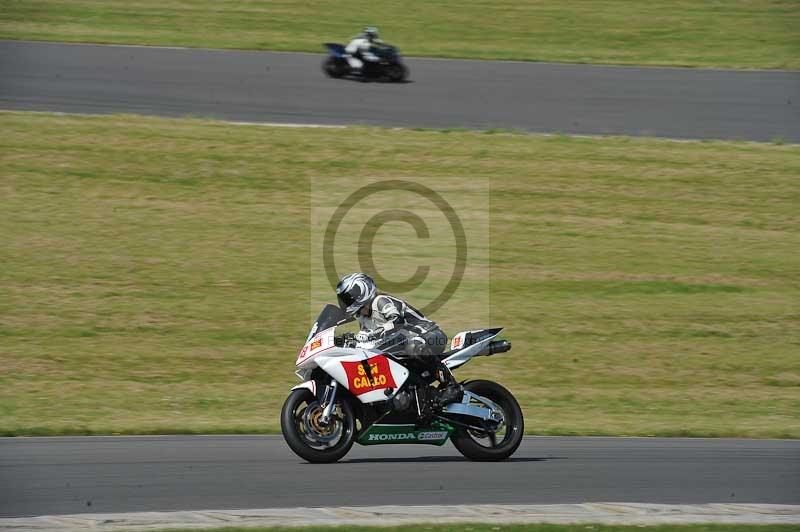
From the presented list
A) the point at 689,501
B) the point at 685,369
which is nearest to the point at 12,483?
the point at 689,501

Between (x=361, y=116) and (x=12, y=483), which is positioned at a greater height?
(x=361, y=116)

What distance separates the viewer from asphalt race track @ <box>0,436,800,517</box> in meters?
8.12

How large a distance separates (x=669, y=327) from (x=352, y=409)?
25.5 ft

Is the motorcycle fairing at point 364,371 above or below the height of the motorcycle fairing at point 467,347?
below

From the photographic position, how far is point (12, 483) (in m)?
8.46

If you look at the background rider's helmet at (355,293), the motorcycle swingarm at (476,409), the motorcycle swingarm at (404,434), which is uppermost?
the background rider's helmet at (355,293)

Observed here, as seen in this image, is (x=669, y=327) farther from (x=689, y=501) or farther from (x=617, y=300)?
(x=689, y=501)

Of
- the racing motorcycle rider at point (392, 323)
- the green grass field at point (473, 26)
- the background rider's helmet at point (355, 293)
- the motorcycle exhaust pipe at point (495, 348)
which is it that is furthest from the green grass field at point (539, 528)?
the green grass field at point (473, 26)

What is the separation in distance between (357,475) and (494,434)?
1416 mm

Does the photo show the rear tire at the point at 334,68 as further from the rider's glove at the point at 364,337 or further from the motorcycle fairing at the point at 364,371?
the motorcycle fairing at the point at 364,371

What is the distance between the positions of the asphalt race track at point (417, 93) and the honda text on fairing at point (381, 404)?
12454 millimetres

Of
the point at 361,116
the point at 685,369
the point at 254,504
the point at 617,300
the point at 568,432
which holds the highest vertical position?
the point at 361,116

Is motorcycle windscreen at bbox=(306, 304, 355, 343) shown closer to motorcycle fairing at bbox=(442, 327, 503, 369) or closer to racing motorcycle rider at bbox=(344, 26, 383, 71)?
motorcycle fairing at bbox=(442, 327, 503, 369)

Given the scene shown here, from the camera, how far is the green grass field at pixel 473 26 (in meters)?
28.0
